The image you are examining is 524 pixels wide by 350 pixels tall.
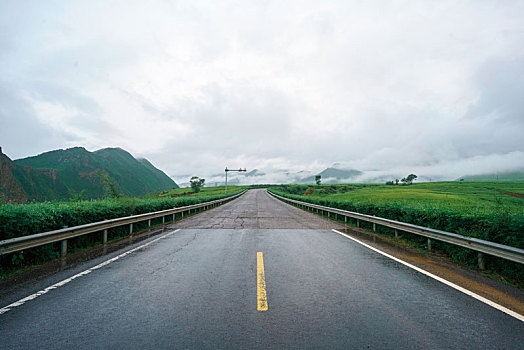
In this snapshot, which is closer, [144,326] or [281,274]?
[144,326]

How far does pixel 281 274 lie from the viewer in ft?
16.8

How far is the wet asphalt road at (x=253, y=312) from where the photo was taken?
2.82m

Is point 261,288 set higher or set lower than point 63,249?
lower

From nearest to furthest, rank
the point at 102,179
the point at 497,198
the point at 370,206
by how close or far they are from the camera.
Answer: the point at 497,198
the point at 370,206
the point at 102,179

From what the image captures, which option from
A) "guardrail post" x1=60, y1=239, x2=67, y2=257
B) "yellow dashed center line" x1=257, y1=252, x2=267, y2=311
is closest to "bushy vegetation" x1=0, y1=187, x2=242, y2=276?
"guardrail post" x1=60, y1=239, x2=67, y2=257

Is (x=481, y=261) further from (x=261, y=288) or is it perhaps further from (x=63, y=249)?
(x=63, y=249)

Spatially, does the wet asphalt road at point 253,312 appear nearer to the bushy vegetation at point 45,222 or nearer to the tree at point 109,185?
the bushy vegetation at point 45,222

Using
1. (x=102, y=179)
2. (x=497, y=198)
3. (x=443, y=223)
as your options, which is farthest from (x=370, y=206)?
(x=102, y=179)

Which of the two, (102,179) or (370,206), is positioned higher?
(102,179)

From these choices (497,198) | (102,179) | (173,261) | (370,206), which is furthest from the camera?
(102,179)

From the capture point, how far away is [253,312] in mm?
3441

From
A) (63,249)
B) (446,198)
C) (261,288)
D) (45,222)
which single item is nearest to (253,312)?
(261,288)

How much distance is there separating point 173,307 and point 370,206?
1142 cm

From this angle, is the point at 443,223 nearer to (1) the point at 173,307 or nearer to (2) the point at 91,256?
(1) the point at 173,307
